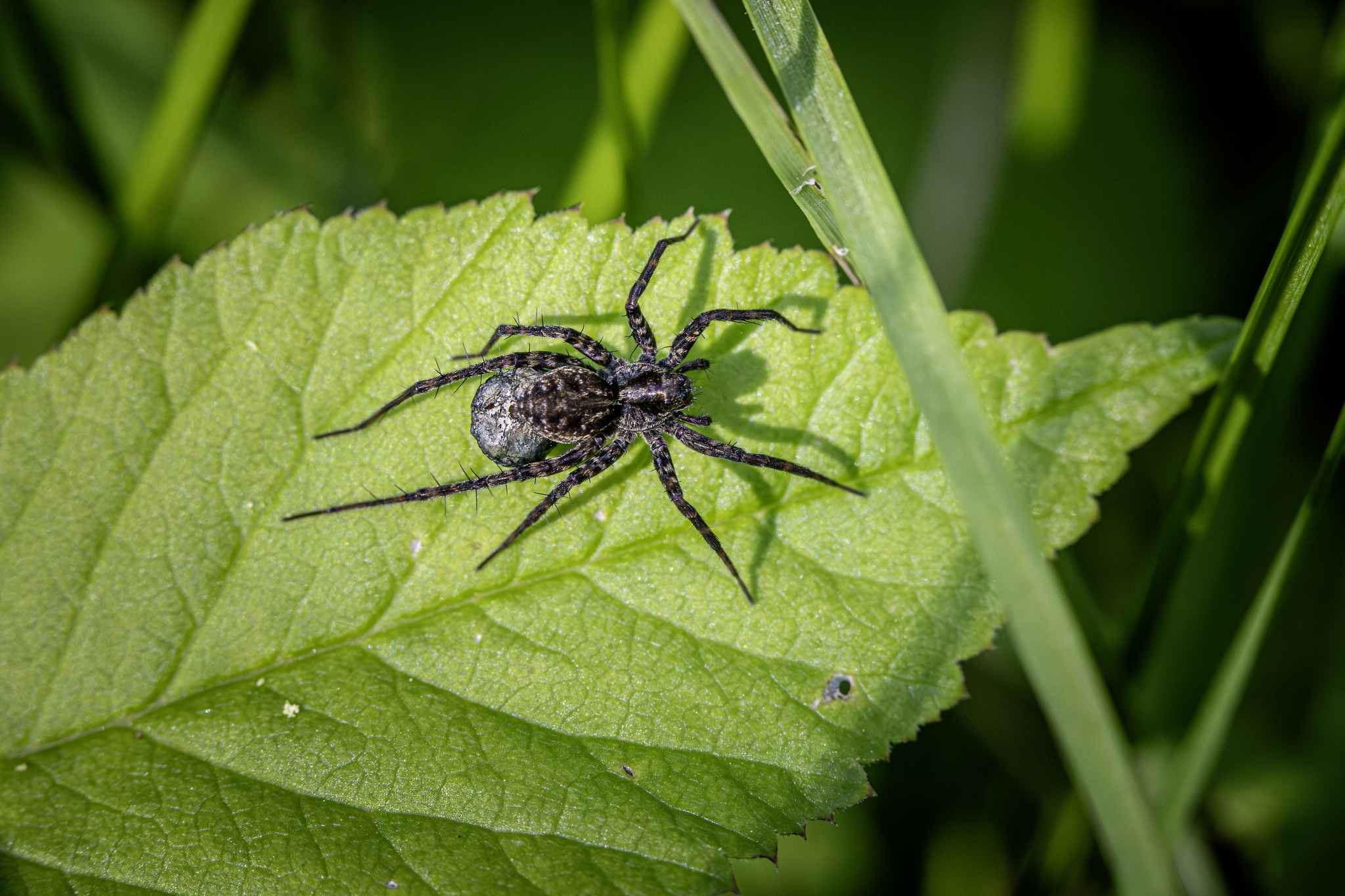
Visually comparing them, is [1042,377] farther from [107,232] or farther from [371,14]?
[107,232]

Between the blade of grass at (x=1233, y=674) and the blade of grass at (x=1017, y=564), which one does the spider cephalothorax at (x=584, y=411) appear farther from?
the blade of grass at (x=1233, y=674)

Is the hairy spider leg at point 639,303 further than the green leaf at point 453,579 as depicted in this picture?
Yes

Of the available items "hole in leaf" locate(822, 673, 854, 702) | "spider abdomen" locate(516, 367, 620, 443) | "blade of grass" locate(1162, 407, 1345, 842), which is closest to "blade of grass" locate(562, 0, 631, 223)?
"spider abdomen" locate(516, 367, 620, 443)

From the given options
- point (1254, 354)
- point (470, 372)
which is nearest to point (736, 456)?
point (470, 372)

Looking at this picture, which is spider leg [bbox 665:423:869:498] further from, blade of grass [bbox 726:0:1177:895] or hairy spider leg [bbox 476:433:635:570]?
blade of grass [bbox 726:0:1177:895]

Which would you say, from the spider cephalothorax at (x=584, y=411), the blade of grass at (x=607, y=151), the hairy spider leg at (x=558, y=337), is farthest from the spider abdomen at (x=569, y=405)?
the blade of grass at (x=607, y=151)

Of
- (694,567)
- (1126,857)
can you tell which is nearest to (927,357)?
(694,567)
